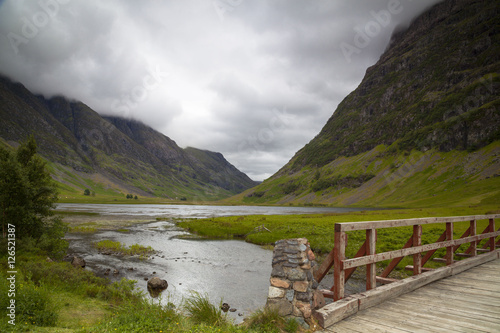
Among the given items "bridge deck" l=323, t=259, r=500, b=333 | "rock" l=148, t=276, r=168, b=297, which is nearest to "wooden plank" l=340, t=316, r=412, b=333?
"bridge deck" l=323, t=259, r=500, b=333

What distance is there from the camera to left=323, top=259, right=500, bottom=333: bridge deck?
21.7 feet

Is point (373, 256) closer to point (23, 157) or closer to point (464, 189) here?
point (23, 157)

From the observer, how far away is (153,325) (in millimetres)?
8797

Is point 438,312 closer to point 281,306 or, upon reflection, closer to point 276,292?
point 281,306

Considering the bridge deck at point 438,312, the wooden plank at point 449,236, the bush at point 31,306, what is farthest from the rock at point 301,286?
the bush at point 31,306

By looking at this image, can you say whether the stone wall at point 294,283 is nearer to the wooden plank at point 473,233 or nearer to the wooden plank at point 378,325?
the wooden plank at point 378,325

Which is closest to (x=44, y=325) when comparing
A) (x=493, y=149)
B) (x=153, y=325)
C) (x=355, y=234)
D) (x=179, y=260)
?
(x=153, y=325)

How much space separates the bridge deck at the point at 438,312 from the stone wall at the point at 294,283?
0.89m

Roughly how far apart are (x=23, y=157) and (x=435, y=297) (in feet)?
110

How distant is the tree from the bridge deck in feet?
91.3

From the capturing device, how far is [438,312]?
7.62 m

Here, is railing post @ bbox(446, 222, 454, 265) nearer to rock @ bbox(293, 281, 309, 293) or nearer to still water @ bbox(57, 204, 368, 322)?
rock @ bbox(293, 281, 309, 293)

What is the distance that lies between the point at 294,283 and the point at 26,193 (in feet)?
87.2

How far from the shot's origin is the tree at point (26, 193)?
74.5ft
